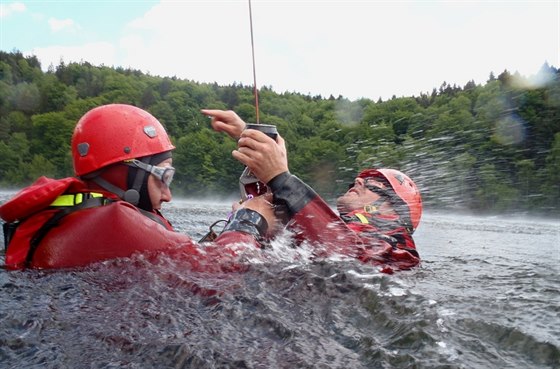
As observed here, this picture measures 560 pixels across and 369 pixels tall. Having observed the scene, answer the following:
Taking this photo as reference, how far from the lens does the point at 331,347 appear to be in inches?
86.0

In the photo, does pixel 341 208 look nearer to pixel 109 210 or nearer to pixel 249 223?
pixel 249 223

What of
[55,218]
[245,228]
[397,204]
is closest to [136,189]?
[55,218]

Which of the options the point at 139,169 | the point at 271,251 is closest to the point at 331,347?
the point at 271,251

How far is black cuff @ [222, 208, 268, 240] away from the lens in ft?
11.0

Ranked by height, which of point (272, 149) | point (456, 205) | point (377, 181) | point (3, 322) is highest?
point (272, 149)

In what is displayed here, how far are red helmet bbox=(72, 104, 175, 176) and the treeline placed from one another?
9.78 m

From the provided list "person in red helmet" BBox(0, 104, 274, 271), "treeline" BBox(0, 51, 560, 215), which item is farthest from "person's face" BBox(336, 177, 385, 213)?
"treeline" BBox(0, 51, 560, 215)

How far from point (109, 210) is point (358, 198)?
2.84 meters

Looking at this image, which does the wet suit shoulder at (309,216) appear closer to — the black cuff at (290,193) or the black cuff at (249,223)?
the black cuff at (290,193)

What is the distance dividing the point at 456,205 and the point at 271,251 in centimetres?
4135

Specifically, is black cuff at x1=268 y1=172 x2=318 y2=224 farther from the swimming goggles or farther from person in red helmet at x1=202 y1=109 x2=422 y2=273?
the swimming goggles

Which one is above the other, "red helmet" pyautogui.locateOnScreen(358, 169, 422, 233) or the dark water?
"red helmet" pyautogui.locateOnScreen(358, 169, 422, 233)

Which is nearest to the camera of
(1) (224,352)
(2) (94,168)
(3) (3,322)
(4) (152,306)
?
(1) (224,352)

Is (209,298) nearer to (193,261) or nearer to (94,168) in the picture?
(193,261)
